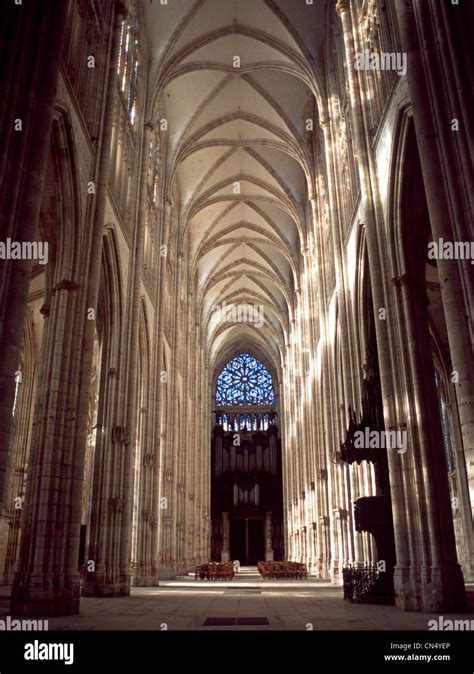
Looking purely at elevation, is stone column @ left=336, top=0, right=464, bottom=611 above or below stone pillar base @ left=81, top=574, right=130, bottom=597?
above

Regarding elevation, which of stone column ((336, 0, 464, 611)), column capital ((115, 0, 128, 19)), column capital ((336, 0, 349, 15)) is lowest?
stone column ((336, 0, 464, 611))

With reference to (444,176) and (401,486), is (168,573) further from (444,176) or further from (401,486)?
(444,176)

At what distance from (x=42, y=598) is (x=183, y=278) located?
2819cm

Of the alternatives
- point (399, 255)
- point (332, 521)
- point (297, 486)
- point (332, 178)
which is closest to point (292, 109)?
point (332, 178)

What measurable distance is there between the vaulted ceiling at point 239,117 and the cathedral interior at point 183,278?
13cm

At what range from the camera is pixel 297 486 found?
136ft

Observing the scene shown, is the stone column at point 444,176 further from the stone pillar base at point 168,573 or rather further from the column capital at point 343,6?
the stone pillar base at point 168,573

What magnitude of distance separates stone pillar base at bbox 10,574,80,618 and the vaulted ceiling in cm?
1942

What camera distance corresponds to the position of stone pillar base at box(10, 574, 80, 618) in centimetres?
1099

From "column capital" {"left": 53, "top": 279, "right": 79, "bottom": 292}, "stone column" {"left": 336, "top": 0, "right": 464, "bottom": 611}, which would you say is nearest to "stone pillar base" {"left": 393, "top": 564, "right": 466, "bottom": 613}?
"stone column" {"left": 336, "top": 0, "right": 464, "bottom": 611}

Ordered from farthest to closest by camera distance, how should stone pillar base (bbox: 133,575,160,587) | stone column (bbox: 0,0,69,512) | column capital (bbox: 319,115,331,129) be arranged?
1. column capital (bbox: 319,115,331,129)
2. stone pillar base (bbox: 133,575,160,587)
3. stone column (bbox: 0,0,69,512)

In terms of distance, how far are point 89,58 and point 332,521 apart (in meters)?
19.7

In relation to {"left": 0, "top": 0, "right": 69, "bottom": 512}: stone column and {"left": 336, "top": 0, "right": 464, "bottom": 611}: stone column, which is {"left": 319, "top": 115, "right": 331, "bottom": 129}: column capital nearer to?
{"left": 336, "top": 0, "right": 464, "bottom": 611}: stone column
